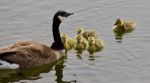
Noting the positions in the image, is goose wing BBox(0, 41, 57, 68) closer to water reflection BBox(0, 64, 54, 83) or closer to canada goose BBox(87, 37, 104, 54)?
water reflection BBox(0, 64, 54, 83)

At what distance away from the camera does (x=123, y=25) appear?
1313cm

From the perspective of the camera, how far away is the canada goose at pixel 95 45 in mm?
11906

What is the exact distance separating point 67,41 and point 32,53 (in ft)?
3.92

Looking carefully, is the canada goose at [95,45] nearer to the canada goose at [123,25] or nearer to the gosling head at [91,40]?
the gosling head at [91,40]

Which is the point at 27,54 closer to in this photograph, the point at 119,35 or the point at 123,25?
the point at 119,35

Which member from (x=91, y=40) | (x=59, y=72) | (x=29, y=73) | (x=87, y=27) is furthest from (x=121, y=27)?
(x=29, y=73)

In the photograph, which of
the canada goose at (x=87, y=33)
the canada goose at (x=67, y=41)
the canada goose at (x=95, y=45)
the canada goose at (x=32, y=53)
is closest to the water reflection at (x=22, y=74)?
the canada goose at (x=32, y=53)

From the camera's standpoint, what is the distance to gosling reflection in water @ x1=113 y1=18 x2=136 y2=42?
1289 centimetres

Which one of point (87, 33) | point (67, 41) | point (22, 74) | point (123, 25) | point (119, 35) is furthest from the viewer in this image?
point (123, 25)

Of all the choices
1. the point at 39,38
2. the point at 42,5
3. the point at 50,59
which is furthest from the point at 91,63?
the point at 42,5

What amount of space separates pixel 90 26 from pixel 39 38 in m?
1.48

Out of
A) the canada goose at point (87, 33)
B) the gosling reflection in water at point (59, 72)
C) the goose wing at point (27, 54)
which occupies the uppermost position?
the canada goose at point (87, 33)

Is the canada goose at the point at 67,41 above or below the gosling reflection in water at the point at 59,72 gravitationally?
above

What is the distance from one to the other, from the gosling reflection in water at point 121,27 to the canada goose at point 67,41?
1224 millimetres
